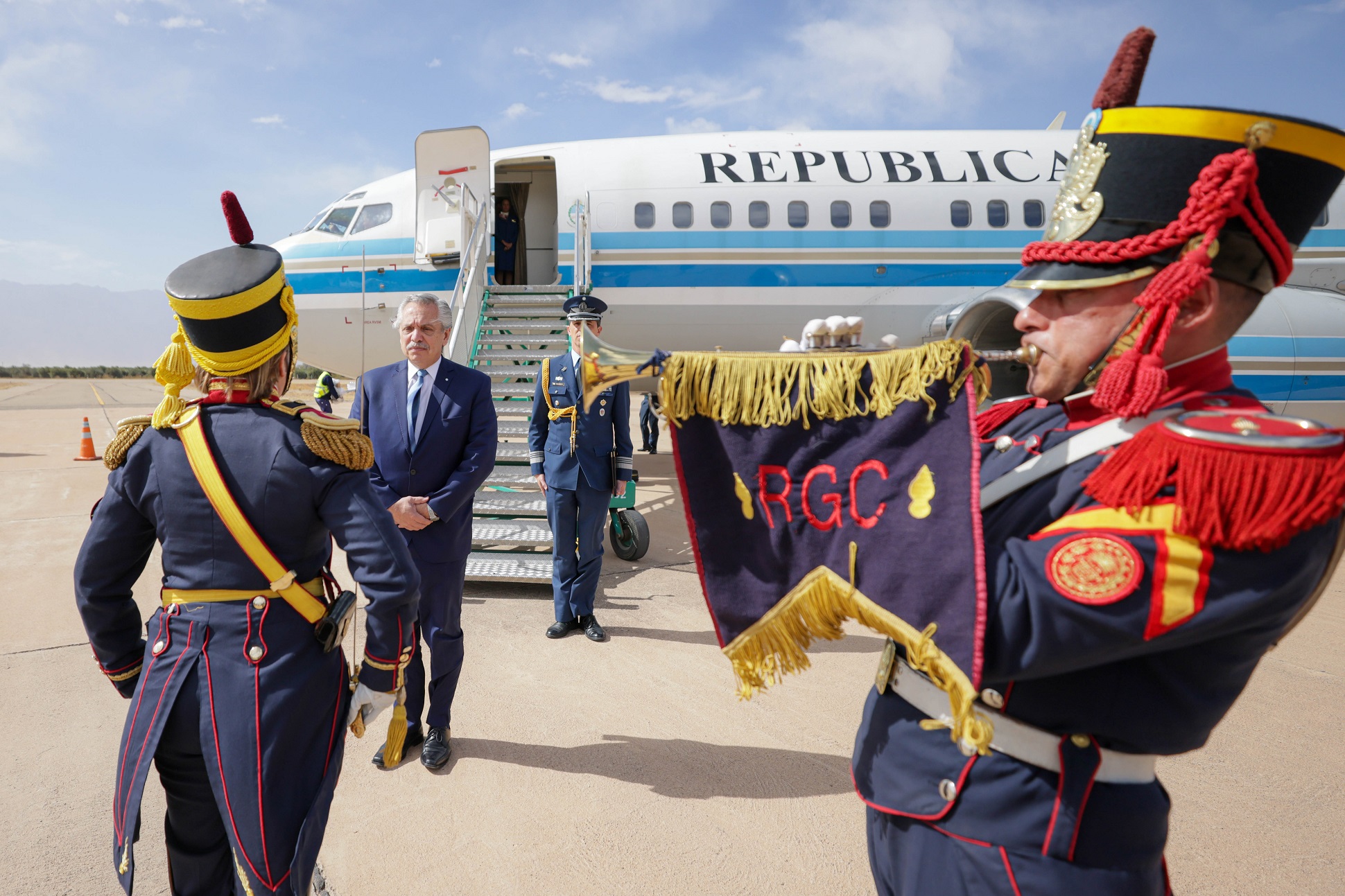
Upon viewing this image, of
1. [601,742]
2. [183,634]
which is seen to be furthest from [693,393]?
[601,742]

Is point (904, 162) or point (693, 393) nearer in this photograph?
point (693, 393)

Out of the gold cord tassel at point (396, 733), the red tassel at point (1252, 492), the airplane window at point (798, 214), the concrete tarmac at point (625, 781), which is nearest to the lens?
the red tassel at point (1252, 492)

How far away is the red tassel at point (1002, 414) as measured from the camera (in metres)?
1.34

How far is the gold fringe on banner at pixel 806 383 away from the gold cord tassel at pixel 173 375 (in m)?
1.30

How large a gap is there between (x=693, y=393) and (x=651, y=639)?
3.57 meters

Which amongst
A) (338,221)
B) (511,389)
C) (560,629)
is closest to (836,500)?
(560,629)

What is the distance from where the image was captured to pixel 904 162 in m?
8.42

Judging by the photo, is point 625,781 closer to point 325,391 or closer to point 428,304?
point 428,304

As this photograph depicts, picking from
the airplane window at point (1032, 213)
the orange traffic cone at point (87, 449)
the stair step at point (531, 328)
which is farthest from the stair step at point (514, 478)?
the orange traffic cone at point (87, 449)

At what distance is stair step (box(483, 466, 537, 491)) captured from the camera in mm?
5711

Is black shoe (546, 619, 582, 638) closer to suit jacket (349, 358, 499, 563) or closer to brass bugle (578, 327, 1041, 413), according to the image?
suit jacket (349, 358, 499, 563)

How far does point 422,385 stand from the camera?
311 centimetres

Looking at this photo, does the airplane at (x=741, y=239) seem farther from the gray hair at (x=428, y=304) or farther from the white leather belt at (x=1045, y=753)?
the white leather belt at (x=1045, y=753)

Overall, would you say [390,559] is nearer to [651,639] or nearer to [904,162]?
[651,639]
